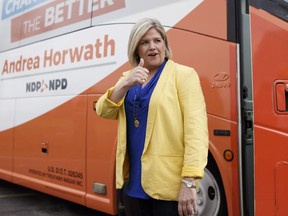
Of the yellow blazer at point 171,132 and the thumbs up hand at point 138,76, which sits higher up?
the thumbs up hand at point 138,76

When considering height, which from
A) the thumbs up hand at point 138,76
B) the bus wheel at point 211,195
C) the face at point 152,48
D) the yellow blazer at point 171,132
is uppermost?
the face at point 152,48

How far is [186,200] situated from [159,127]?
389 millimetres

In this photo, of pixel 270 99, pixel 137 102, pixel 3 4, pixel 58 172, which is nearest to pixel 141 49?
pixel 137 102

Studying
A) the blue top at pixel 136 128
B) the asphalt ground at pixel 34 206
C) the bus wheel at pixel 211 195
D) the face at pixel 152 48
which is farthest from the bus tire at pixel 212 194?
the asphalt ground at pixel 34 206

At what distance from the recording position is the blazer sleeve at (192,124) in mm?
1888

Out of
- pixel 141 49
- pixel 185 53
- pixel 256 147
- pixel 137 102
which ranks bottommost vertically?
pixel 256 147

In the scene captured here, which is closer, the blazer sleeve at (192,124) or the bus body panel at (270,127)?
the blazer sleeve at (192,124)

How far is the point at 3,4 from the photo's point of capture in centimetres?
599

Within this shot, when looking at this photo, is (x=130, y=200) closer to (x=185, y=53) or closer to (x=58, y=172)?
(x=185, y=53)

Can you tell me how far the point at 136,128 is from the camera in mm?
2096

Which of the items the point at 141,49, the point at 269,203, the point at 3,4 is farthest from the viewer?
the point at 3,4

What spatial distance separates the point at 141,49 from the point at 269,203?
1.62 meters

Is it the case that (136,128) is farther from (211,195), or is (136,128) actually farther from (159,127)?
(211,195)

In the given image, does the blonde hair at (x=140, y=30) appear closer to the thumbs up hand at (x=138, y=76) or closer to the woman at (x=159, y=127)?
the woman at (x=159, y=127)
